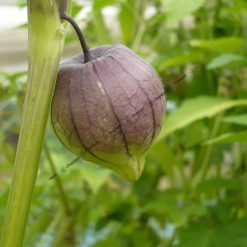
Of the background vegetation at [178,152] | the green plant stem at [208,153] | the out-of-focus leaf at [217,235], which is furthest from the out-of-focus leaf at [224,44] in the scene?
the out-of-focus leaf at [217,235]

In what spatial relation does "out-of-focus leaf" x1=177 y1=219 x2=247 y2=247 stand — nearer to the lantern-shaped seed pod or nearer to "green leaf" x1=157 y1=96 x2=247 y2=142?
"green leaf" x1=157 y1=96 x2=247 y2=142

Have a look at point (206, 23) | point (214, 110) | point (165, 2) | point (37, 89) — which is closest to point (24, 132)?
Answer: point (37, 89)

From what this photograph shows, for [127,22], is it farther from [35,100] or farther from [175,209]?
[35,100]

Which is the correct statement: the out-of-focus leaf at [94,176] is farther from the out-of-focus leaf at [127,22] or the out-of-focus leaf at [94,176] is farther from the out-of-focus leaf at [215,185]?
the out-of-focus leaf at [127,22]

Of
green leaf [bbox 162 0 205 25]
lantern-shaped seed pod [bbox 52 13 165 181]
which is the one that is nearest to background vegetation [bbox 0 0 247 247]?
green leaf [bbox 162 0 205 25]

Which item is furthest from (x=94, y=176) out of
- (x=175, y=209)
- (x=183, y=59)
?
(x=183, y=59)
